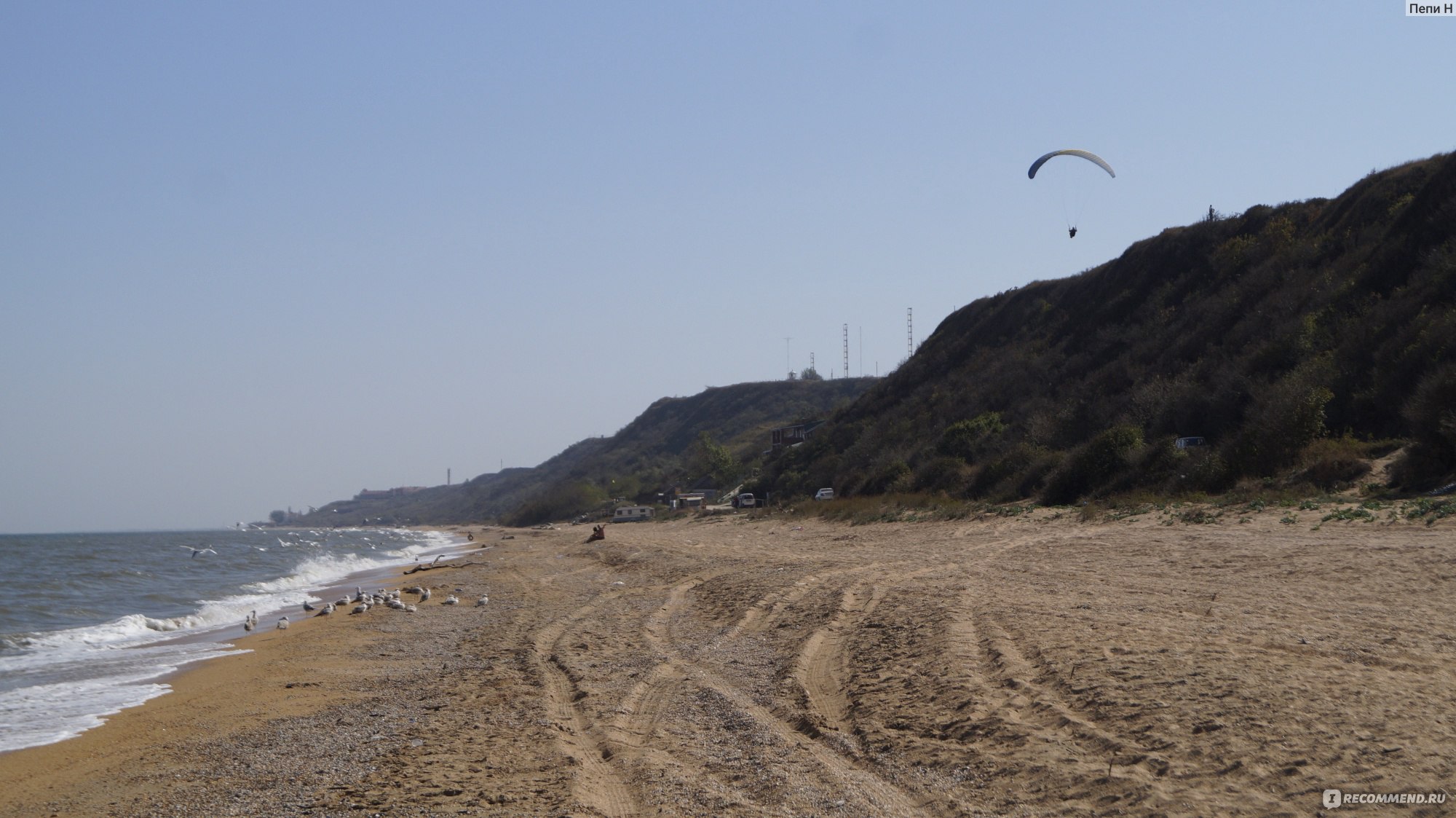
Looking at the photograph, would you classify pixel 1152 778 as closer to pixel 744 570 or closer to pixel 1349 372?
A: pixel 744 570

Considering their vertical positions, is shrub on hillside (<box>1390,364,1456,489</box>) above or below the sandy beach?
above

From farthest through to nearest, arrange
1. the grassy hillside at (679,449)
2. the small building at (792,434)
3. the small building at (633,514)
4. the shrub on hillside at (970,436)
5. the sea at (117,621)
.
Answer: the grassy hillside at (679,449) → the small building at (792,434) → the small building at (633,514) → the shrub on hillside at (970,436) → the sea at (117,621)

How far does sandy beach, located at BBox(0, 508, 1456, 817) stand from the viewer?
202 inches

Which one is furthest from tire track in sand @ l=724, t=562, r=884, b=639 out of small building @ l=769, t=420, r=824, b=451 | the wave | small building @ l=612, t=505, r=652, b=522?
small building @ l=769, t=420, r=824, b=451

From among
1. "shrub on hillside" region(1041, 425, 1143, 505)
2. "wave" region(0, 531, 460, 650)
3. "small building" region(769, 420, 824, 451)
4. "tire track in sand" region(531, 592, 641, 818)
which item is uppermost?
"small building" region(769, 420, 824, 451)

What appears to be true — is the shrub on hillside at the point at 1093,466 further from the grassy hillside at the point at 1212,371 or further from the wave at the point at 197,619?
the wave at the point at 197,619

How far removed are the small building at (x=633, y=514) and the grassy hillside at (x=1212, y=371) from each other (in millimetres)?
15573

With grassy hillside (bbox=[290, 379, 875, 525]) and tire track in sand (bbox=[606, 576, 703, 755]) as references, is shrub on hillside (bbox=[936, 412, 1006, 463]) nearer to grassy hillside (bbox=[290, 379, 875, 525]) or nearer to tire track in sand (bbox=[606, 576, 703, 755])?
tire track in sand (bbox=[606, 576, 703, 755])

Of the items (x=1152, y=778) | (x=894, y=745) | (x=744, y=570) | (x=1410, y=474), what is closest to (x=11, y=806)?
(x=894, y=745)

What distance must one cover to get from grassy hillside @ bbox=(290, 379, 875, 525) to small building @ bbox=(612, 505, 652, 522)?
9.29 m

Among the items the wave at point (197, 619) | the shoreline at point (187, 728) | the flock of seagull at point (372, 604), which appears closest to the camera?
the shoreline at point (187, 728)

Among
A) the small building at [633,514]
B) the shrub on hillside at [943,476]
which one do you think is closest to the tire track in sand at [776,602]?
the shrub on hillside at [943,476]

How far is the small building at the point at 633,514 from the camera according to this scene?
6372 centimetres

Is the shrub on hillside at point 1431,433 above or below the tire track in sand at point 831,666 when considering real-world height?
above
